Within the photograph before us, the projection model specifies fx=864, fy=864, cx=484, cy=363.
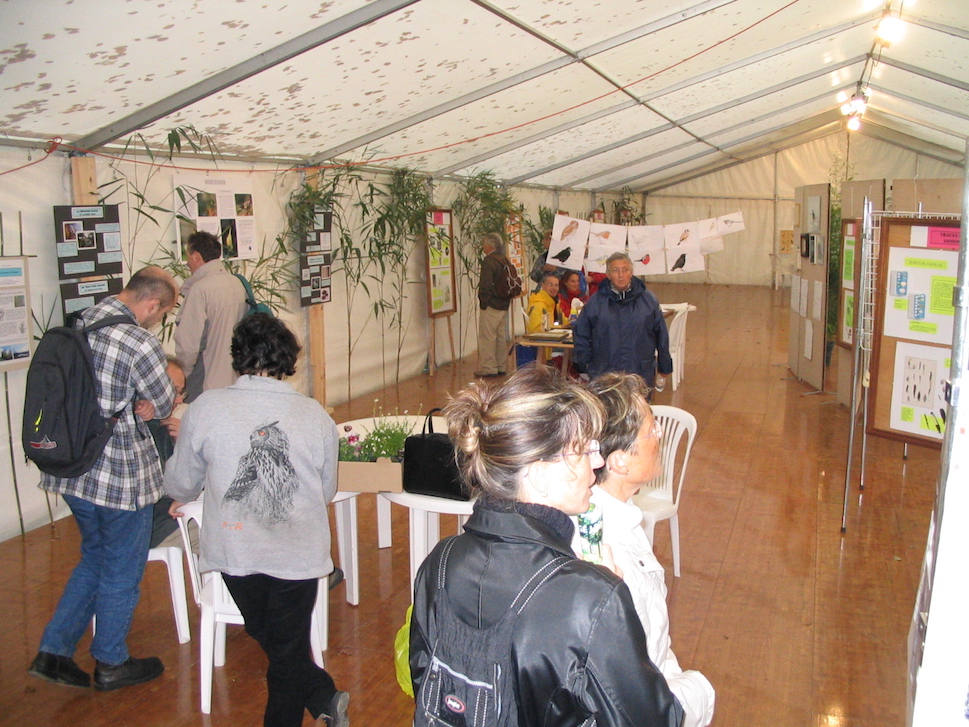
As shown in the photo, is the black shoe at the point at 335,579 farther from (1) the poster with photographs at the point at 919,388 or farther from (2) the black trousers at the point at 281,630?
(1) the poster with photographs at the point at 919,388

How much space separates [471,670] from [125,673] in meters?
2.29

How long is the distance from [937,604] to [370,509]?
12.9 feet

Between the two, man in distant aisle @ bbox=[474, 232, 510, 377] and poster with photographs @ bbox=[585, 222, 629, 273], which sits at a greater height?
poster with photographs @ bbox=[585, 222, 629, 273]

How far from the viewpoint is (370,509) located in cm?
511

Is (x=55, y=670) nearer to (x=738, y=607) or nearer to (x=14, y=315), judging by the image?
(x=14, y=315)

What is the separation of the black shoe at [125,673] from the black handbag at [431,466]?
1.18 m

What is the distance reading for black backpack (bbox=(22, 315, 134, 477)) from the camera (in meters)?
2.85

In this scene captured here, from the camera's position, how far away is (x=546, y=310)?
25.7ft

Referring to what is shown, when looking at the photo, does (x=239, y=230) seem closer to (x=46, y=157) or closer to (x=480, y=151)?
(x=46, y=157)

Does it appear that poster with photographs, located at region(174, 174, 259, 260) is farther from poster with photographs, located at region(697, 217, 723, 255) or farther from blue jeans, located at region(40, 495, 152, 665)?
poster with photographs, located at region(697, 217, 723, 255)

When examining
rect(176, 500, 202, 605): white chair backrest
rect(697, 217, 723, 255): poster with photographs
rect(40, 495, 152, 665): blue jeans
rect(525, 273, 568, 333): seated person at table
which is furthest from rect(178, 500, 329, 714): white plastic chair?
rect(697, 217, 723, 255): poster with photographs

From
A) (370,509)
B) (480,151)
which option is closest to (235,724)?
(370,509)

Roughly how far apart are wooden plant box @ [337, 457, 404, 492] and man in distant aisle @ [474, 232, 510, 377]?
536 cm

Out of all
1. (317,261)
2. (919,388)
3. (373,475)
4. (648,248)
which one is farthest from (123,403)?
(648,248)
